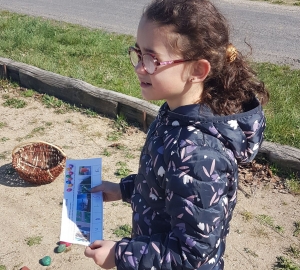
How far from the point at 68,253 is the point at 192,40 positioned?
209 centimetres

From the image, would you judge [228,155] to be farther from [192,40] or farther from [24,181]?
[24,181]

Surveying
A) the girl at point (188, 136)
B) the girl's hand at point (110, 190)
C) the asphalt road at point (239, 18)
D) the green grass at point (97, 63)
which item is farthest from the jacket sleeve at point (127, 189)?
the asphalt road at point (239, 18)

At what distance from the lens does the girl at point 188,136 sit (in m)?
1.44

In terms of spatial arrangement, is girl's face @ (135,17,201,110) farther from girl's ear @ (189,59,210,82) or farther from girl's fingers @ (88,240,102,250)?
girl's fingers @ (88,240,102,250)

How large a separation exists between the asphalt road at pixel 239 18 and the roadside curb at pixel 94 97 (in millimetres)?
3041

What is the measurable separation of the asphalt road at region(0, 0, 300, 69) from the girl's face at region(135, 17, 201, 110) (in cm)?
555

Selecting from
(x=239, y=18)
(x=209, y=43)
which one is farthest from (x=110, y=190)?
(x=239, y=18)

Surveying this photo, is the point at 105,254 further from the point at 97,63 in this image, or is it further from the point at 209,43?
the point at 97,63

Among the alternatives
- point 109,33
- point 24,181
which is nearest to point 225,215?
point 24,181

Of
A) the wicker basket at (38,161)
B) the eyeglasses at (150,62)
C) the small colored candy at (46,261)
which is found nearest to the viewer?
the eyeglasses at (150,62)

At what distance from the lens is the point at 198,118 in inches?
60.1

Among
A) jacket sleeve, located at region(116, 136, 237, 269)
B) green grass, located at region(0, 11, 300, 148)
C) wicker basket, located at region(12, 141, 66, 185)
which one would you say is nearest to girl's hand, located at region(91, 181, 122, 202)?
jacket sleeve, located at region(116, 136, 237, 269)

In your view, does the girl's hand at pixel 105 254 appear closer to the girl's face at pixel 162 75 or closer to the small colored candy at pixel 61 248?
the girl's face at pixel 162 75

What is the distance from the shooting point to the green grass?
4543mm
